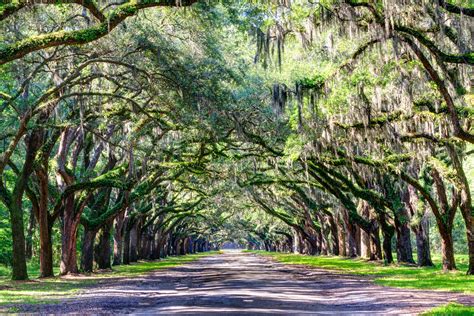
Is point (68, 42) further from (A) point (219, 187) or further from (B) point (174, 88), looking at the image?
(A) point (219, 187)

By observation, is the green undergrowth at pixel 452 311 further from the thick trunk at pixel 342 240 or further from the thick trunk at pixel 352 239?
the thick trunk at pixel 342 240

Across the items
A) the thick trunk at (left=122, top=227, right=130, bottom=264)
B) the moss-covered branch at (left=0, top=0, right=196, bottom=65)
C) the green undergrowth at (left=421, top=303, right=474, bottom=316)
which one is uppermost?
the moss-covered branch at (left=0, top=0, right=196, bottom=65)

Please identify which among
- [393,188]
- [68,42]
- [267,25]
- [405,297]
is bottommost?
[405,297]

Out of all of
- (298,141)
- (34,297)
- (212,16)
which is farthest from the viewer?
(298,141)

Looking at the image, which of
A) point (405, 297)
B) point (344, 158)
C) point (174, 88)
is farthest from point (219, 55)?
point (405, 297)

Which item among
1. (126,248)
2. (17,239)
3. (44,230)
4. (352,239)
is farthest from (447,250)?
(126,248)

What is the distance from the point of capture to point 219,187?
5016 centimetres

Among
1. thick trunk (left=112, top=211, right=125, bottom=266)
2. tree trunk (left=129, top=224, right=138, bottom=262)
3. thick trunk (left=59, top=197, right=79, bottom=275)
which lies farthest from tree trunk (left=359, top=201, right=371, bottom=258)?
thick trunk (left=59, top=197, right=79, bottom=275)

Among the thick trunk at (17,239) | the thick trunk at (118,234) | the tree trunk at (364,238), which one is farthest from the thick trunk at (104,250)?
the tree trunk at (364,238)

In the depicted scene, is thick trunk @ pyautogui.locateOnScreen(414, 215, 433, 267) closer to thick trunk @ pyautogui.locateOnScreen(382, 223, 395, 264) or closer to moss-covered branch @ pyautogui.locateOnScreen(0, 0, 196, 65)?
thick trunk @ pyautogui.locateOnScreen(382, 223, 395, 264)

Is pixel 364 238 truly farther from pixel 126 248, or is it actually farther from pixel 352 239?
pixel 126 248

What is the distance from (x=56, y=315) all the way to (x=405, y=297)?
821 centimetres

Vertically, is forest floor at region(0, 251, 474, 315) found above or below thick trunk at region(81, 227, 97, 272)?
below

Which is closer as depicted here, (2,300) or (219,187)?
(2,300)
